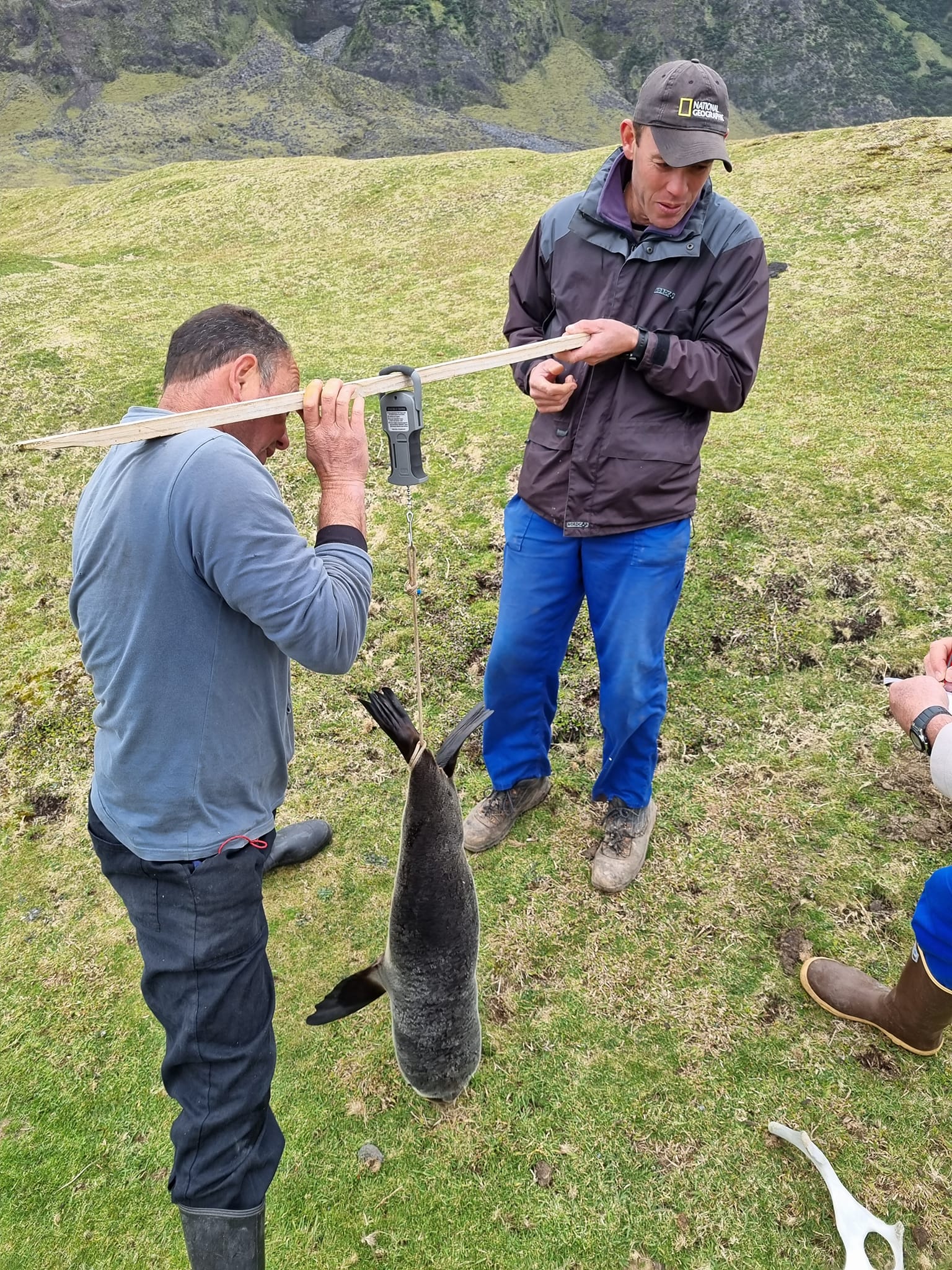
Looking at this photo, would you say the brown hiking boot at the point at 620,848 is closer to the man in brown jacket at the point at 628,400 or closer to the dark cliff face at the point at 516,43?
the man in brown jacket at the point at 628,400

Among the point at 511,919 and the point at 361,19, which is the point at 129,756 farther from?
the point at 361,19

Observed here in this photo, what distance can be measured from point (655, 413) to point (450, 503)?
3.60 m

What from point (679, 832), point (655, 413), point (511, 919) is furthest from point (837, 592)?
point (511, 919)

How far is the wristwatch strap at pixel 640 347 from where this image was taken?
2.96m

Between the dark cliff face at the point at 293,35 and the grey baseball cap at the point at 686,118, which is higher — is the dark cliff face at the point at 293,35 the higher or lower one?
the higher one

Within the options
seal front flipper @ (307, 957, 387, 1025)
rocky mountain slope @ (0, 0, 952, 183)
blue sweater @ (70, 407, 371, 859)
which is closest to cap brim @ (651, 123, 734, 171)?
blue sweater @ (70, 407, 371, 859)

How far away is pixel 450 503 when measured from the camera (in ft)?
21.9

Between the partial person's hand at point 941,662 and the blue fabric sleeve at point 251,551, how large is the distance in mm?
1977

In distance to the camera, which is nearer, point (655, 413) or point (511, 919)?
point (655, 413)

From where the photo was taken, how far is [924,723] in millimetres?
2406

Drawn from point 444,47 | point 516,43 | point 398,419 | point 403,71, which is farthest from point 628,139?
point 516,43

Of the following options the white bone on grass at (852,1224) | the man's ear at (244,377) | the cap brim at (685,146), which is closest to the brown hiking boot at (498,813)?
the white bone on grass at (852,1224)

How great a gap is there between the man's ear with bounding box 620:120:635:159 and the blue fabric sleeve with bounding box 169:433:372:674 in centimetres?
207

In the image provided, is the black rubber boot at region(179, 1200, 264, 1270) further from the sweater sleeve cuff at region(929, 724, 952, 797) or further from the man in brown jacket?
the sweater sleeve cuff at region(929, 724, 952, 797)
